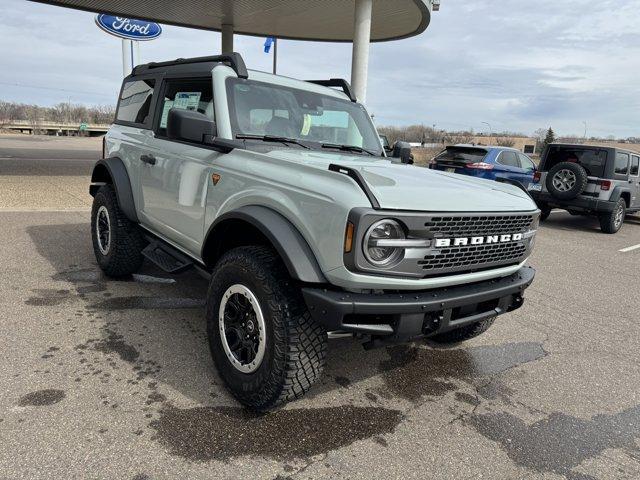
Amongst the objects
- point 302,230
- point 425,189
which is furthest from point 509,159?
point 302,230

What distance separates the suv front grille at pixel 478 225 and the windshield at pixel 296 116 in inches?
55.3

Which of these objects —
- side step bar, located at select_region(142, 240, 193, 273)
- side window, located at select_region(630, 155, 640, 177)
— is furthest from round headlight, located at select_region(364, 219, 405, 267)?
side window, located at select_region(630, 155, 640, 177)

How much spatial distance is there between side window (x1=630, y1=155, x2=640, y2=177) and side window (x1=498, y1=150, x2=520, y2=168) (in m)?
2.75

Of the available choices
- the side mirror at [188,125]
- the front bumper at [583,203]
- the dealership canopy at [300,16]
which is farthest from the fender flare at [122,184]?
the dealership canopy at [300,16]

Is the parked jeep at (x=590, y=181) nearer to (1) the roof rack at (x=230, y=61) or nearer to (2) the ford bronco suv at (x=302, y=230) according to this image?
(2) the ford bronco suv at (x=302, y=230)

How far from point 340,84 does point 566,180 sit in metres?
7.88

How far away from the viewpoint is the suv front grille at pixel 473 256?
2559 mm

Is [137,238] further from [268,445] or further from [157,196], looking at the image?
[268,445]

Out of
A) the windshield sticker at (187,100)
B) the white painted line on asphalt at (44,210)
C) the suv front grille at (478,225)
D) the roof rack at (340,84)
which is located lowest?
the white painted line on asphalt at (44,210)

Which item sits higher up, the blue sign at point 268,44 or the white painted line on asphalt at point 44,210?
the blue sign at point 268,44

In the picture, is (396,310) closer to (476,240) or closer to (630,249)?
(476,240)

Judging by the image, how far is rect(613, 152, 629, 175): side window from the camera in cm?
1070

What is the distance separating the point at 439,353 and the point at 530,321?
1462mm

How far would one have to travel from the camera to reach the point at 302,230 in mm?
2582
